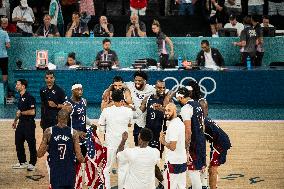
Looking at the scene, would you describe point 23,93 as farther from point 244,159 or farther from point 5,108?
point 5,108

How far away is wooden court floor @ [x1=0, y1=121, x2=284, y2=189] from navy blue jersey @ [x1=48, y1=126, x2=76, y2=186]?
2836mm

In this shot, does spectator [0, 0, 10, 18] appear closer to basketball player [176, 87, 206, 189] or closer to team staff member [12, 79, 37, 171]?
team staff member [12, 79, 37, 171]

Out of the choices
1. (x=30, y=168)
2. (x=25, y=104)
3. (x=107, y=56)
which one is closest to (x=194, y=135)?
(x=25, y=104)

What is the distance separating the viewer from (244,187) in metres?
14.9

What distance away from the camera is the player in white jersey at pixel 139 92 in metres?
15.0

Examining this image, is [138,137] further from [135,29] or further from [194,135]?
[135,29]

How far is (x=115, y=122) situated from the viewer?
1362cm

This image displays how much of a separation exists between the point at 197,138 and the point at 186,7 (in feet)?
48.3

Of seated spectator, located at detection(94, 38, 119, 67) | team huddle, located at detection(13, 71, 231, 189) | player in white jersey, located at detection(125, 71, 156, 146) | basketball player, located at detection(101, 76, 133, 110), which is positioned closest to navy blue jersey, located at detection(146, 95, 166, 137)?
team huddle, located at detection(13, 71, 231, 189)

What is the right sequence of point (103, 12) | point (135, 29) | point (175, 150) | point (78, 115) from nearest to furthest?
point (175, 150) < point (78, 115) < point (135, 29) < point (103, 12)

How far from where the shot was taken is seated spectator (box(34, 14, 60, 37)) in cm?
2467

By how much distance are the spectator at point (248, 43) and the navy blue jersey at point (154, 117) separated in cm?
956

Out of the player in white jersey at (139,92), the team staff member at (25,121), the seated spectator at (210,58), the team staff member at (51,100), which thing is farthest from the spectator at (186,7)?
the team staff member at (25,121)

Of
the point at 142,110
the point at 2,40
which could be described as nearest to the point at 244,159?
the point at 142,110
